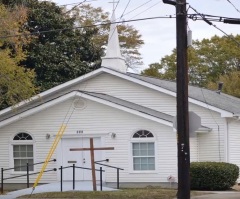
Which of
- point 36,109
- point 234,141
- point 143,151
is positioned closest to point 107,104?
point 143,151

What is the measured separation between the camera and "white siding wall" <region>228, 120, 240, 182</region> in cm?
3216

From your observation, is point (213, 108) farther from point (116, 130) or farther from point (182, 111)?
point (182, 111)

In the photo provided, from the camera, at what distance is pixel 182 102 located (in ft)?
62.2

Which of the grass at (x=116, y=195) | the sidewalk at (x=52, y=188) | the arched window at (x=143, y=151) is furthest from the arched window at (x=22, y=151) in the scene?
the grass at (x=116, y=195)

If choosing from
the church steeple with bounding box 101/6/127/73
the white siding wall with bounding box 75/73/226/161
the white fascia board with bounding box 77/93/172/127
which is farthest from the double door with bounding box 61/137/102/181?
the church steeple with bounding box 101/6/127/73

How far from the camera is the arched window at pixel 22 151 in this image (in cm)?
3183

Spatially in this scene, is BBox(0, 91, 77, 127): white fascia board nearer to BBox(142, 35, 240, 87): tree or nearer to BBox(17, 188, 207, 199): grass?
BBox(17, 188, 207, 199): grass

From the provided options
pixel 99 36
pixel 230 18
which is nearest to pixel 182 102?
pixel 230 18

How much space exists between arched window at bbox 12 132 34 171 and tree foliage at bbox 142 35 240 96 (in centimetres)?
4279

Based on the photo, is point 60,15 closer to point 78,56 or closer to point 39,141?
point 78,56

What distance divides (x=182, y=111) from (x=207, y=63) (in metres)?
58.2

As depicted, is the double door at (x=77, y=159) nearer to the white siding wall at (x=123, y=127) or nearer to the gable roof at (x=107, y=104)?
the white siding wall at (x=123, y=127)

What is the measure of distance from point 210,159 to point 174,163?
304cm

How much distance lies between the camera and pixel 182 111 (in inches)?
747
